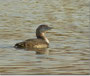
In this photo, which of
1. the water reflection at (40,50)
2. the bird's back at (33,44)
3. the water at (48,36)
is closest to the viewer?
the water at (48,36)

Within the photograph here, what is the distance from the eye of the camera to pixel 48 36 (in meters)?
24.6

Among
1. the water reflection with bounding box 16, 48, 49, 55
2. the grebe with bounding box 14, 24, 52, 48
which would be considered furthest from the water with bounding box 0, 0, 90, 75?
the grebe with bounding box 14, 24, 52, 48

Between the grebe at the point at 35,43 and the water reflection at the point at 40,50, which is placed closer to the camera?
the water reflection at the point at 40,50

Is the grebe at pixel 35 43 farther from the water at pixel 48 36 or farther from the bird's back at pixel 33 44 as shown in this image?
the water at pixel 48 36

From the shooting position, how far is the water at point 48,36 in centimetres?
1642

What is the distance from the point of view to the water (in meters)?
16.4

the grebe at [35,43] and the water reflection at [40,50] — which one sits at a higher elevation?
the grebe at [35,43]

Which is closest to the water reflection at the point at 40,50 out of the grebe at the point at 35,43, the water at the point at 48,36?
the water at the point at 48,36

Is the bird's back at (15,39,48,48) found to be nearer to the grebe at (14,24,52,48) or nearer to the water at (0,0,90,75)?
the grebe at (14,24,52,48)

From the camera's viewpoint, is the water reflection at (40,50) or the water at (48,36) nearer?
the water at (48,36)

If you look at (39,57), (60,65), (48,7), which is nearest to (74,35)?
(39,57)

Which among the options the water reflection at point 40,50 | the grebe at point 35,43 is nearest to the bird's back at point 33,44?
the grebe at point 35,43

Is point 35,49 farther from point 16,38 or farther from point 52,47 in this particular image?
point 16,38

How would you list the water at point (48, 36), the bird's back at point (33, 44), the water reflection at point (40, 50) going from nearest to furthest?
the water at point (48, 36) < the water reflection at point (40, 50) < the bird's back at point (33, 44)
